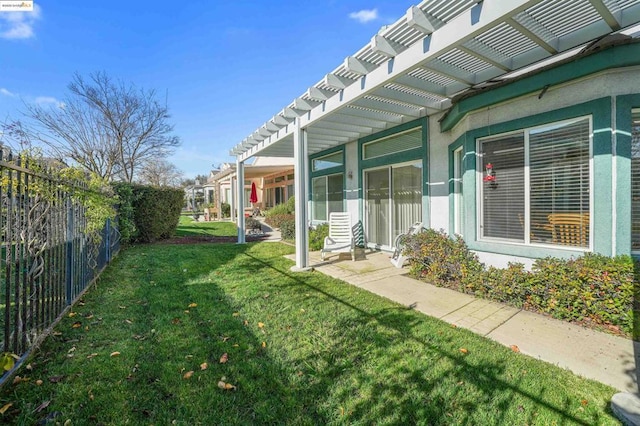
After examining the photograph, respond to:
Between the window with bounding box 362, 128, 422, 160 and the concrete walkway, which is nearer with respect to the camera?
the concrete walkway

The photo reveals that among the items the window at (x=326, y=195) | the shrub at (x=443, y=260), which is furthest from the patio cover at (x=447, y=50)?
the window at (x=326, y=195)

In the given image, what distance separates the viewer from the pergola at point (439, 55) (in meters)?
3.23

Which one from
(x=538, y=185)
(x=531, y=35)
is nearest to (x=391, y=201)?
(x=538, y=185)

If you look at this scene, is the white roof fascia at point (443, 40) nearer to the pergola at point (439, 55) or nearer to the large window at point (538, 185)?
the pergola at point (439, 55)

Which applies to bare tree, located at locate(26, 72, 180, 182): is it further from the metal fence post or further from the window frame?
the window frame

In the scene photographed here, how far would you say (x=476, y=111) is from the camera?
210 inches

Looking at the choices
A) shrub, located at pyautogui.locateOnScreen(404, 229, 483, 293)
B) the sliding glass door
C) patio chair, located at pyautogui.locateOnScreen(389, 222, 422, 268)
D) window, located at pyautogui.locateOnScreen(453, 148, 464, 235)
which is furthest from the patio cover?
shrub, located at pyautogui.locateOnScreen(404, 229, 483, 293)

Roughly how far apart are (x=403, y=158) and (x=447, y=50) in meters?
4.40

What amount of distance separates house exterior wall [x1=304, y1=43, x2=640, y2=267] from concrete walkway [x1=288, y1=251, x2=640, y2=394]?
3.70 ft

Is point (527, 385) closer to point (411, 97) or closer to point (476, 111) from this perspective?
point (476, 111)

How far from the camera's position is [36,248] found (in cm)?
304

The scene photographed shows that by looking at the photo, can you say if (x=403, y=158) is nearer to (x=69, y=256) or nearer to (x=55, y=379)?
(x=69, y=256)

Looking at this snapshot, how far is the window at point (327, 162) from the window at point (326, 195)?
0.39 metres

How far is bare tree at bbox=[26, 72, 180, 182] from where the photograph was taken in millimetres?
14117
